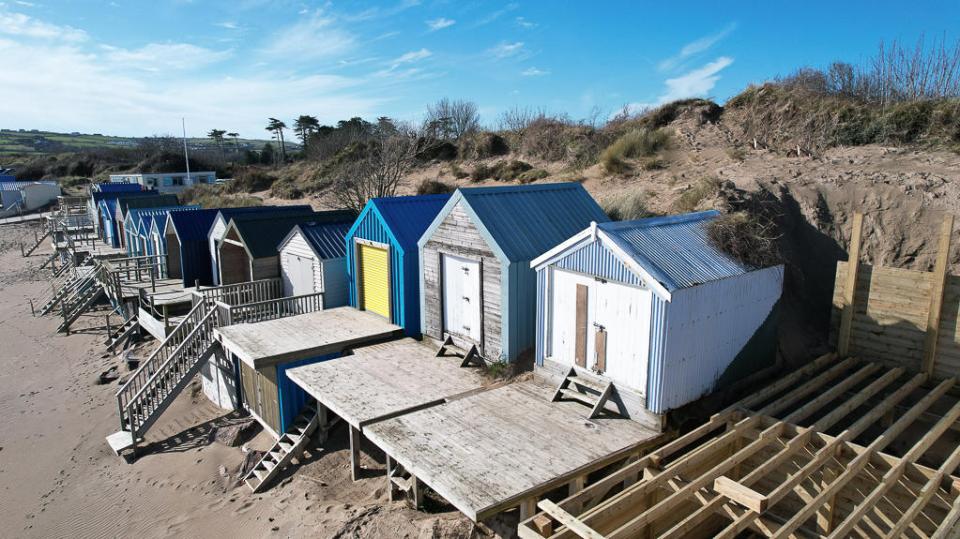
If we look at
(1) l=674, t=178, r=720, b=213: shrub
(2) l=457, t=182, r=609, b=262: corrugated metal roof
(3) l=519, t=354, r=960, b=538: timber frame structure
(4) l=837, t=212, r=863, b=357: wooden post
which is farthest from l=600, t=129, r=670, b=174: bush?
(3) l=519, t=354, r=960, b=538: timber frame structure

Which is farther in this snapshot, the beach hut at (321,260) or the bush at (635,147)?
the bush at (635,147)

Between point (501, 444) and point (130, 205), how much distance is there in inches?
1343

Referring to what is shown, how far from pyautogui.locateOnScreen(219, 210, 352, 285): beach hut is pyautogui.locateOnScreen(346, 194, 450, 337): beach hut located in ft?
10.3

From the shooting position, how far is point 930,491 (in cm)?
704

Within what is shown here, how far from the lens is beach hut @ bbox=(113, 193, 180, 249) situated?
3503 centimetres

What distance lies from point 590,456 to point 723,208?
8910 mm

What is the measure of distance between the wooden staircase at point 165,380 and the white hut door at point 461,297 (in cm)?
750

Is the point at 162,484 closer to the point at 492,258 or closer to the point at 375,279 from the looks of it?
the point at 375,279

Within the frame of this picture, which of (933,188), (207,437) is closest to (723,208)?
(933,188)

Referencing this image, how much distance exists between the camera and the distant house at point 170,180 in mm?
60438

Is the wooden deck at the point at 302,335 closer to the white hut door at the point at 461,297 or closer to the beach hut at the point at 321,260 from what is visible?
the beach hut at the point at 321,260

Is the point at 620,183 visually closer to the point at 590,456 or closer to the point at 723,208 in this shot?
the point at 723,208

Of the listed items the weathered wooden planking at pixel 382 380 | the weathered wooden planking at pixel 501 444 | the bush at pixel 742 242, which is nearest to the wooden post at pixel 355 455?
the weathered wooden planking at pixel 382 380

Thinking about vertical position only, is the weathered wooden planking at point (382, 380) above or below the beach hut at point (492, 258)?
below
